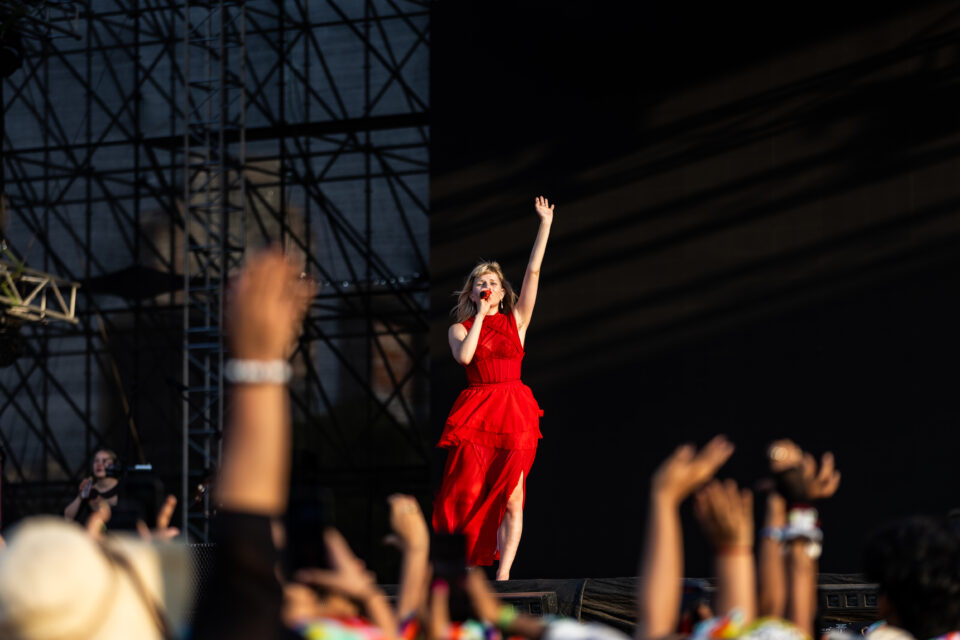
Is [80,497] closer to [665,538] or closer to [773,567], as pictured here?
[773,567]

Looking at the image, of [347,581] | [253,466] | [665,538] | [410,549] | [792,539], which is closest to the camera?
[253,466]

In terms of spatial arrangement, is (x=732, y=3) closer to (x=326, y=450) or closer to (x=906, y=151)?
(x=906, y=151)

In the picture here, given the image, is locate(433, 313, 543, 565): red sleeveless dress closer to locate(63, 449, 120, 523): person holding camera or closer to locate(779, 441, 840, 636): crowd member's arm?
locate(63, 449, 120, 523): person holding camera

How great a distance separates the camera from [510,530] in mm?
5125

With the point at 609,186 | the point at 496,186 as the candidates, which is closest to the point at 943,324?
the point at 609,186

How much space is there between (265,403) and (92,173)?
13.1 metres

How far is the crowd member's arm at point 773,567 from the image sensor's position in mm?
1933

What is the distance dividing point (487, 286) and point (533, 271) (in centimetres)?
21

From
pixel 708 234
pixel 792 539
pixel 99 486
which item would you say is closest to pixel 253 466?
pixel 792 539

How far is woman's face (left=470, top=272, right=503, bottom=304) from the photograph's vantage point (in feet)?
16.8

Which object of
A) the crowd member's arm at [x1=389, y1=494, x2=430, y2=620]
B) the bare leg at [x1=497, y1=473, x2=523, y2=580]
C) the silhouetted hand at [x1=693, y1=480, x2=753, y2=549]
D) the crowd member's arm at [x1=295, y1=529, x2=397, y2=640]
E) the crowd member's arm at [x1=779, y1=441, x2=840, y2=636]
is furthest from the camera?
the bare leg at [x1=497, y1=473, x2=523, y2=580]

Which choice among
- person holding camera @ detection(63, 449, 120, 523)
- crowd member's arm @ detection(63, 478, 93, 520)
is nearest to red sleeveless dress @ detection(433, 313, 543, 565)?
person holding camera @ detection(63, 449, 120, 523)

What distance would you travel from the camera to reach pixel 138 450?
13023 mm

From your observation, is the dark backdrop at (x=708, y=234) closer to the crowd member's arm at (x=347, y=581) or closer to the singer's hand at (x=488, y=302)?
the singer's hand at (x=488, y=302)
